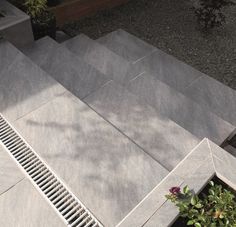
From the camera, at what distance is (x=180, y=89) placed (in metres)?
6.45

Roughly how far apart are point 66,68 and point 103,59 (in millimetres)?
1310

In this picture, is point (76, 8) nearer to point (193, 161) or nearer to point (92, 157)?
point (92, 157)

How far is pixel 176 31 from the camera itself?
8.32 meters

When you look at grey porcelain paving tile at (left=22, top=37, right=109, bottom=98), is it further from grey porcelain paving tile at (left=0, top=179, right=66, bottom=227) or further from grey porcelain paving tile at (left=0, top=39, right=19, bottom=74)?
grey porcelain paving tile at (left=0, top=179, right=66, bottom=227)

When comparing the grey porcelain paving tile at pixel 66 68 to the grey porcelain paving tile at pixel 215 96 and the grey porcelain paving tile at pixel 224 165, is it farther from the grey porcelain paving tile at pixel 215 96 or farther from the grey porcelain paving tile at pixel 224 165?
the grey porcelain paving tile at pixel 224 165

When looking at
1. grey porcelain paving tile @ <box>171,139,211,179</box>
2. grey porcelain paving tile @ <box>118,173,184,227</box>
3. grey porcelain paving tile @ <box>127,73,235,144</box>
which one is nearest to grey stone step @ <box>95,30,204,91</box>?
grey porcelain paving tile @ <box>127,73,235,144</box>

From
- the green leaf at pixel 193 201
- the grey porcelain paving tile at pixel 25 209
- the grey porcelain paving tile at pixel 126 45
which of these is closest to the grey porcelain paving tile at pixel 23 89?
the grey porcelain paving tile at pixel 25 209

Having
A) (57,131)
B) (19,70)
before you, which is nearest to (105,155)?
(57,131)

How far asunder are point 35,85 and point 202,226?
342 centimetres

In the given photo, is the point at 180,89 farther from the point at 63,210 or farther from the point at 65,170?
the point at 63,210

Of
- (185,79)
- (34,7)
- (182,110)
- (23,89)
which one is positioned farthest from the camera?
(185,79)

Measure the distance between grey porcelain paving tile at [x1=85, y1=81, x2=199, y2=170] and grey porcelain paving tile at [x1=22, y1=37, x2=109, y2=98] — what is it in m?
0.26

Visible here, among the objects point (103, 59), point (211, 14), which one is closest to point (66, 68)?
point (103, 59)

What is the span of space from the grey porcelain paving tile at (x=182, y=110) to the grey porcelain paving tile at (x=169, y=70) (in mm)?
613
